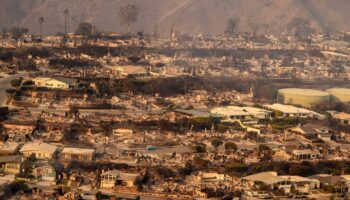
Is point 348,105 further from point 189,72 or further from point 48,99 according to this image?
point 48,99

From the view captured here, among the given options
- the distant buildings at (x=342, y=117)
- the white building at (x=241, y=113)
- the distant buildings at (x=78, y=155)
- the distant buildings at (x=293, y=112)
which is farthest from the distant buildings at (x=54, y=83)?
the distant buildings at (x=342, y=117)

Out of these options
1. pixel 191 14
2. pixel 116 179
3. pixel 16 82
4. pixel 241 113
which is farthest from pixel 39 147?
pixel 191 14

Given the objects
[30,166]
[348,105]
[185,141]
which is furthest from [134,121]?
[348,105]

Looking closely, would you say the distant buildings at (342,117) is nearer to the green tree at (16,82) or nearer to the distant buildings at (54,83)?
the distant buildings at (54,83)

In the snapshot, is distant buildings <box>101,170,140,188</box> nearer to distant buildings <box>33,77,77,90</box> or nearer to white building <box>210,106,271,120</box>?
white building <box>210,106,271,120</box>

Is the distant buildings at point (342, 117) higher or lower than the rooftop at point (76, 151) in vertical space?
higher

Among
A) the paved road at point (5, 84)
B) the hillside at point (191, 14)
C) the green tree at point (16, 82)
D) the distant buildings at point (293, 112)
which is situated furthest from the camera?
the hillside at point (191, 14)

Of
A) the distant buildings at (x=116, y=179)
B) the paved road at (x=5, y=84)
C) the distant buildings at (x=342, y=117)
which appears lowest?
the distant buildings at (x=116, y=179)

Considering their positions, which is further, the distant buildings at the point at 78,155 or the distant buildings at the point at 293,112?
the distant buildings at the point at 293,112

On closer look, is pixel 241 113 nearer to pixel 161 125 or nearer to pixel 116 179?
pixel 161 125
